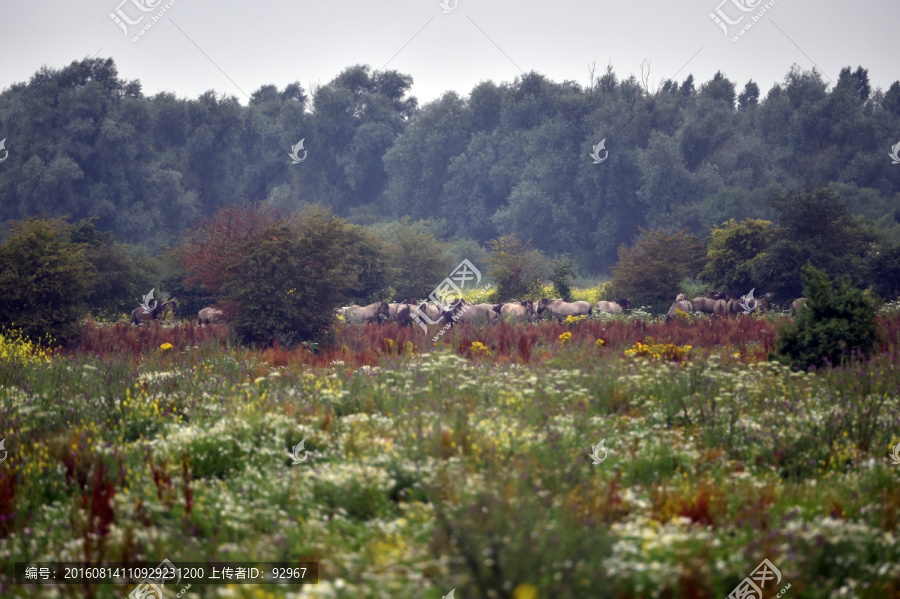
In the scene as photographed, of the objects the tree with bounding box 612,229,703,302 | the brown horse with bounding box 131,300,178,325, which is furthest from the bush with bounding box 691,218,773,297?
the brown horse with bounding box 131,300,178,325

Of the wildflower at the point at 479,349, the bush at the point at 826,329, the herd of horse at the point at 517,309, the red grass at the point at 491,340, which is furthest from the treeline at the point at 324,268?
the wildflower at the point at 479,349

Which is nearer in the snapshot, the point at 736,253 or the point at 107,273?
the point at 107,273

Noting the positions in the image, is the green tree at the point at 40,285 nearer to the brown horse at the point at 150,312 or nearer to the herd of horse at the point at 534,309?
the brown horse at the point at 150,312

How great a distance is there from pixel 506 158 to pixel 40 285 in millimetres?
39358

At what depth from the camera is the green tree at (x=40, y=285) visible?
16.9 metres

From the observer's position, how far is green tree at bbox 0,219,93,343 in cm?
1694

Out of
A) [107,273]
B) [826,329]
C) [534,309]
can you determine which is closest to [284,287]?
[534,309]

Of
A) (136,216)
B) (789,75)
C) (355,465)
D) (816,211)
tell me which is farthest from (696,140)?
(355,465)

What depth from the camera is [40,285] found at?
1712cm

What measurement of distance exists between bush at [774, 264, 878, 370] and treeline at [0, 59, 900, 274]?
32867 mm

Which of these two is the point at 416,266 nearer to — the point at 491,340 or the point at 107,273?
the point at 107,273

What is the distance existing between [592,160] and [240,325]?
34.6 meters

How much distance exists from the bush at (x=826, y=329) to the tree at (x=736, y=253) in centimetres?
1437

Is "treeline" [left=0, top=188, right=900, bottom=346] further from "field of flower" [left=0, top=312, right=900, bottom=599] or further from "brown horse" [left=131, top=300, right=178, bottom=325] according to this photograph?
"field of flower" [left=0, top=312, right=900, bottom=599]
